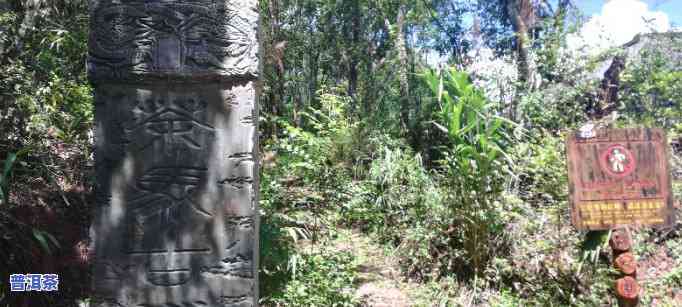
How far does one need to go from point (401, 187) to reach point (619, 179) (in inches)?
96.4

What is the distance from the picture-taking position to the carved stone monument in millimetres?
2377

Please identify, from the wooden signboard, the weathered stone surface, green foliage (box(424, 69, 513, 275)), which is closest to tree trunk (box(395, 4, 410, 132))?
green foliage (box(424, 69, 513, 275))

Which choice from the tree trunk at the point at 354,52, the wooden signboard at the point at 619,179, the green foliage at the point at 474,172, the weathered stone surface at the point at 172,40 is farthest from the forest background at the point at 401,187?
the tree trunk at the point at 354,52

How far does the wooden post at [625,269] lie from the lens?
288cm

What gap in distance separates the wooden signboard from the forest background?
0.50m

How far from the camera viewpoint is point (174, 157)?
2398 mm

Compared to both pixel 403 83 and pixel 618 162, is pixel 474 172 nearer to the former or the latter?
pixel 618 162

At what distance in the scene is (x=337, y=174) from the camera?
5273 mm

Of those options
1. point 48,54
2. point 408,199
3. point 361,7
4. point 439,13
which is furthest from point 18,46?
point 439,13

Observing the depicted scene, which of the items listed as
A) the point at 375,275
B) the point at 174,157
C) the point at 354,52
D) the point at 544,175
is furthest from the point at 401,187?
the point at 354,52

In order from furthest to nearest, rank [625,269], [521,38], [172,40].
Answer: [521,38]
[625,269]
[172,40]

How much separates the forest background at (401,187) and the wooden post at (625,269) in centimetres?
40

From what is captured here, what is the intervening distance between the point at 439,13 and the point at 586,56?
5.59m

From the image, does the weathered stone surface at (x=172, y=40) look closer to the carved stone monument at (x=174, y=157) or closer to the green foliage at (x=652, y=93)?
the carved stone monument at (x=174, y=157)
